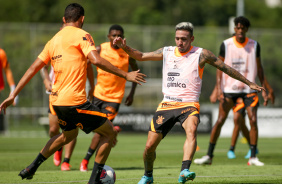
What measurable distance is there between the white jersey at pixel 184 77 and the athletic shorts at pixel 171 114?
0.09 meters

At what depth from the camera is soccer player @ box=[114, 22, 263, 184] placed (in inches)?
320

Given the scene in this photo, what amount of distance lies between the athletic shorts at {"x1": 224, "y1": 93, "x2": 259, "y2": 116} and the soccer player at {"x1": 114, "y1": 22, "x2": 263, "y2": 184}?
10.9ft

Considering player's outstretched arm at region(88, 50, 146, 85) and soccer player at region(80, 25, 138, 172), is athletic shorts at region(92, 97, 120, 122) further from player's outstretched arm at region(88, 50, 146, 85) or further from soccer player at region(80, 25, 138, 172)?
player's outstretched arm at region(88, 50, 146, 85)

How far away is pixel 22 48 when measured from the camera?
2875cm

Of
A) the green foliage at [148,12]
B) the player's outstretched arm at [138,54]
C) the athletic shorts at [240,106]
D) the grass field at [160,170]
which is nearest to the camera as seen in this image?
the player's outstretched arm at [138,54]

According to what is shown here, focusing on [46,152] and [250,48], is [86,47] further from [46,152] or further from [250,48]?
[250,48]

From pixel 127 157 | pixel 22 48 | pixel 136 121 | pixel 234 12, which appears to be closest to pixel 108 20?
pixel 234 12

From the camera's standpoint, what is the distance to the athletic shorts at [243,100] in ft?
37.6

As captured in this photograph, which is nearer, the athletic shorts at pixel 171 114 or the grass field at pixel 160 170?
the athletic shorts at pixel 171 114

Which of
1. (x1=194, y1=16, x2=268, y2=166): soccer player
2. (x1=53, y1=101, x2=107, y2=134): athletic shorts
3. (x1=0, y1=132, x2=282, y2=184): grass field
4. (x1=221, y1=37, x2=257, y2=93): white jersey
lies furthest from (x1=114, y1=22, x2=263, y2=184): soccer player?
(x1=221, y1=37, x2=257, y2=93): white jersey

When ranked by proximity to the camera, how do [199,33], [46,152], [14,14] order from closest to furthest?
[46,152]
[199,33]
[14,14]

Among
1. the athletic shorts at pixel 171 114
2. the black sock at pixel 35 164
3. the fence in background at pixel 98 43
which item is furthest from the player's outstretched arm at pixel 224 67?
the fence in background at pixel 98 43

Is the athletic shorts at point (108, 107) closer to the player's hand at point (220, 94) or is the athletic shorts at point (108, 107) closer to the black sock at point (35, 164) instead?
the player's hand at point (220, 94)

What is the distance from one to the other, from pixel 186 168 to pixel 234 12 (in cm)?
5760
